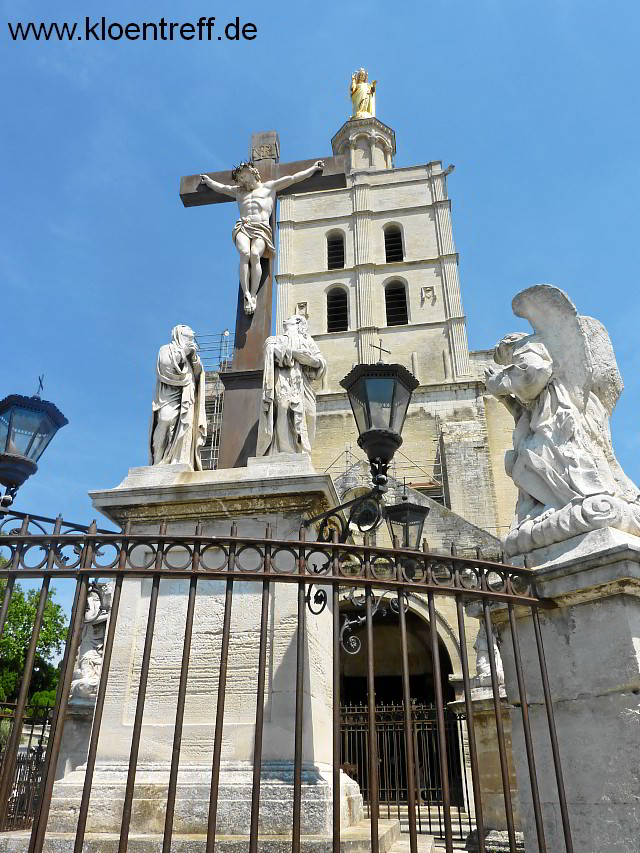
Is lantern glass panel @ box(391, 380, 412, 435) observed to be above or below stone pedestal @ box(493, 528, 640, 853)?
above

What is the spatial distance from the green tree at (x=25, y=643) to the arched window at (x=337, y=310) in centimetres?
2006

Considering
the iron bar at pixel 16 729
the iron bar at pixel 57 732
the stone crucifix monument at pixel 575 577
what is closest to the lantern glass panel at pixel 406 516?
the stone crucifix monument at pixel 575 577

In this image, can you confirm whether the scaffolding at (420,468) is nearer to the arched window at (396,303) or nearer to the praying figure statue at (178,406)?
the arched window at (396,303)

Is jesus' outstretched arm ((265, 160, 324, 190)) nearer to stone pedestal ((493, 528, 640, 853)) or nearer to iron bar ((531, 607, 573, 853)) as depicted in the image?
stone pedestal ((493, 528, 640, 853))

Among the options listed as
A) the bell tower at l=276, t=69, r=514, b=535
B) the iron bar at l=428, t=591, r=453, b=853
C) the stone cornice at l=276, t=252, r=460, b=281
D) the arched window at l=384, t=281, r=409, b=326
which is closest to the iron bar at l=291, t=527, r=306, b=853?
the iron bar at l=428, t=591, r=453, b=853

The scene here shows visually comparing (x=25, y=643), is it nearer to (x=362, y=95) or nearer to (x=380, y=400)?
(x=380, y=400)

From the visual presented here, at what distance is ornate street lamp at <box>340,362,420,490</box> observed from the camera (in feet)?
15.6

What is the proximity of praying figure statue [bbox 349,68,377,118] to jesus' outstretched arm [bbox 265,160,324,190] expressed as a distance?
133 ft

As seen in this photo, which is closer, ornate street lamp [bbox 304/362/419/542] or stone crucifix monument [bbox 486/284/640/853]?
stone crucifix monument [bbox 486/284/640/853]

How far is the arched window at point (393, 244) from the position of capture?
3856cm

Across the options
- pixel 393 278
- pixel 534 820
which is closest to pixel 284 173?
pixel 534 820

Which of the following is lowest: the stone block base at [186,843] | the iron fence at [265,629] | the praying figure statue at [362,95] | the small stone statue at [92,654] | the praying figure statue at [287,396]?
the stone block base at [186,843]

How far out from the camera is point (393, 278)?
37.3m

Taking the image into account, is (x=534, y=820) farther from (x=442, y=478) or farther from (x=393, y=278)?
(x=393, y=278)
